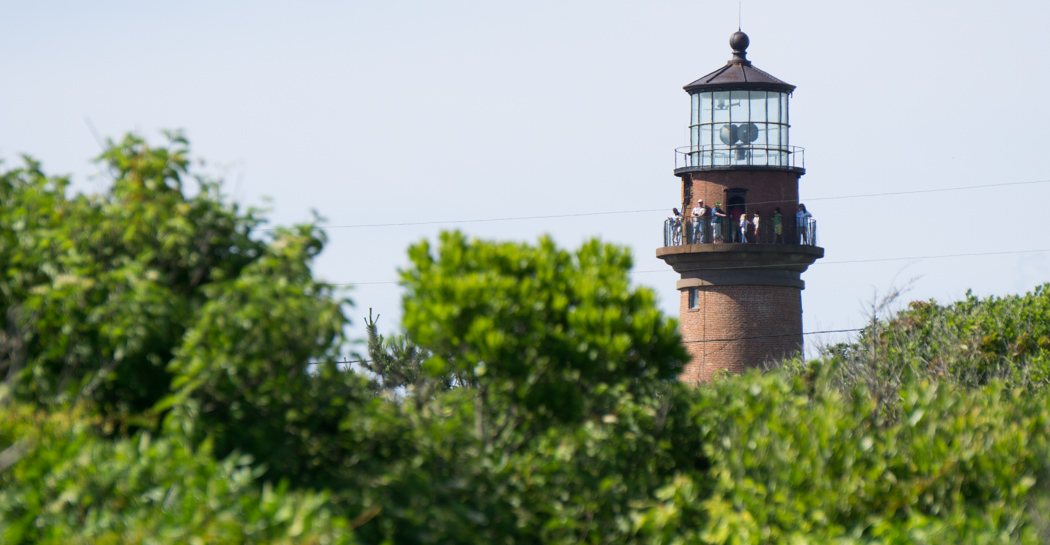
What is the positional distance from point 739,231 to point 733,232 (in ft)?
0.61

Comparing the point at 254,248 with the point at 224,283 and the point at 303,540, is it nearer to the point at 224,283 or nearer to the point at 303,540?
the point at 224,283

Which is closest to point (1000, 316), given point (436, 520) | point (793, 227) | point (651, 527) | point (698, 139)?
point (793, 227)

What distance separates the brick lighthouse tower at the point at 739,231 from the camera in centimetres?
3606

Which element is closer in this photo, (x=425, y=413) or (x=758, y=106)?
(x=425, y=413)

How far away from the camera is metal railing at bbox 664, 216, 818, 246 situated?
3606 cm

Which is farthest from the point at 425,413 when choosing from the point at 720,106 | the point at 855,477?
the point at 720,106

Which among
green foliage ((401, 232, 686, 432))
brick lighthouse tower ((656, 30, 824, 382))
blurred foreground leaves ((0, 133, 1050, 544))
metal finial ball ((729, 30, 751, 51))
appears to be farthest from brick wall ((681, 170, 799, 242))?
green foliage ((401, 232, 686, 432))

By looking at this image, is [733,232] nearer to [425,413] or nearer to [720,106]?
[720,106]

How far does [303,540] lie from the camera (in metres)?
5.89

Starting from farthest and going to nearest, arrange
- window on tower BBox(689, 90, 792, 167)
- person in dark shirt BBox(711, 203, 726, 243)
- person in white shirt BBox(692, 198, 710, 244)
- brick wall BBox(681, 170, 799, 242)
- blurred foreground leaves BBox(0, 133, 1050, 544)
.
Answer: window on tower BBox(689, 90, 792, 167)
brick wall BBox(681, 170, 799, 242)
person in white shirt BBox(692, 198, 710, 244)
person in dark shirt BBox(711, 203, 726, 243)
blurred foreground leaves BBox(0, 133, 1050, 544)

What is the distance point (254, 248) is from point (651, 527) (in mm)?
3633

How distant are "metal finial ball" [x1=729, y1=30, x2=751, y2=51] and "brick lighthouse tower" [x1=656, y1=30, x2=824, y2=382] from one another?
6 cm

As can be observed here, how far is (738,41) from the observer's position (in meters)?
38.8

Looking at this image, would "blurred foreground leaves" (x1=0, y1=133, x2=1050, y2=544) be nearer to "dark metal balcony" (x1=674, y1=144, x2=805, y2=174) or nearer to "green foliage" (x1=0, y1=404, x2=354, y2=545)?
"green foliage" (x1=0, y1=404, x2=354, y2=545)
